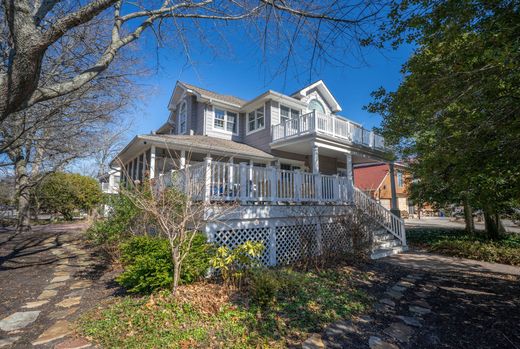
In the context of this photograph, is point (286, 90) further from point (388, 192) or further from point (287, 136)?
point (388, 192)

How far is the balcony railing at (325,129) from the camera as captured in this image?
11.1 meters

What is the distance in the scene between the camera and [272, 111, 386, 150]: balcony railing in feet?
36.4

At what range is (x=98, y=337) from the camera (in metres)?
3.25

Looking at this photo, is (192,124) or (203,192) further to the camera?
(192,124)

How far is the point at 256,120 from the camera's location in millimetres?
14039

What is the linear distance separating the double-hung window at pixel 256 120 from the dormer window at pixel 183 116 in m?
3.66

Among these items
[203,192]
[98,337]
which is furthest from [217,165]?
[98,337]

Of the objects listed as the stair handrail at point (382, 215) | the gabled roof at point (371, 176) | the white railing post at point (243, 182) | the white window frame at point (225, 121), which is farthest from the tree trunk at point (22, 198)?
the gabled roof at point (371, 176)

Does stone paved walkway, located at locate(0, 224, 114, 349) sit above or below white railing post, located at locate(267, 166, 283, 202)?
below

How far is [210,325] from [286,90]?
3.36m

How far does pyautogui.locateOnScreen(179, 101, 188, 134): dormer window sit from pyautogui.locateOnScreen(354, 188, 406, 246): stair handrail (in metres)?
10.1

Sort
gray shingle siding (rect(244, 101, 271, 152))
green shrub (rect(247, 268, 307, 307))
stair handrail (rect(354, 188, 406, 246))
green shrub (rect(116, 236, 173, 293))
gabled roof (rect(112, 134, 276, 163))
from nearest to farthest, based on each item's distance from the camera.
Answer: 1. green shrub (rect(247, 268, 307, 307))
2. green shrub (rect(116, 236, 173, 293))
3. gabled roof (rect(112, 134, 276, 163))
4. stair handrail (rect(354, 188, 406, 246))
5. gray shingle siding (rect(244, 101, 271, 152))

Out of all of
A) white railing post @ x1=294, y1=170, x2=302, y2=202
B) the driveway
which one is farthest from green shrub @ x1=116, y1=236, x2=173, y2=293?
the driveway

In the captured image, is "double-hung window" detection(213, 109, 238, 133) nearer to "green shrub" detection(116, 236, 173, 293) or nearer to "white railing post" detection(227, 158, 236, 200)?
"white railing post" detection(227, 158, 236, 200)
